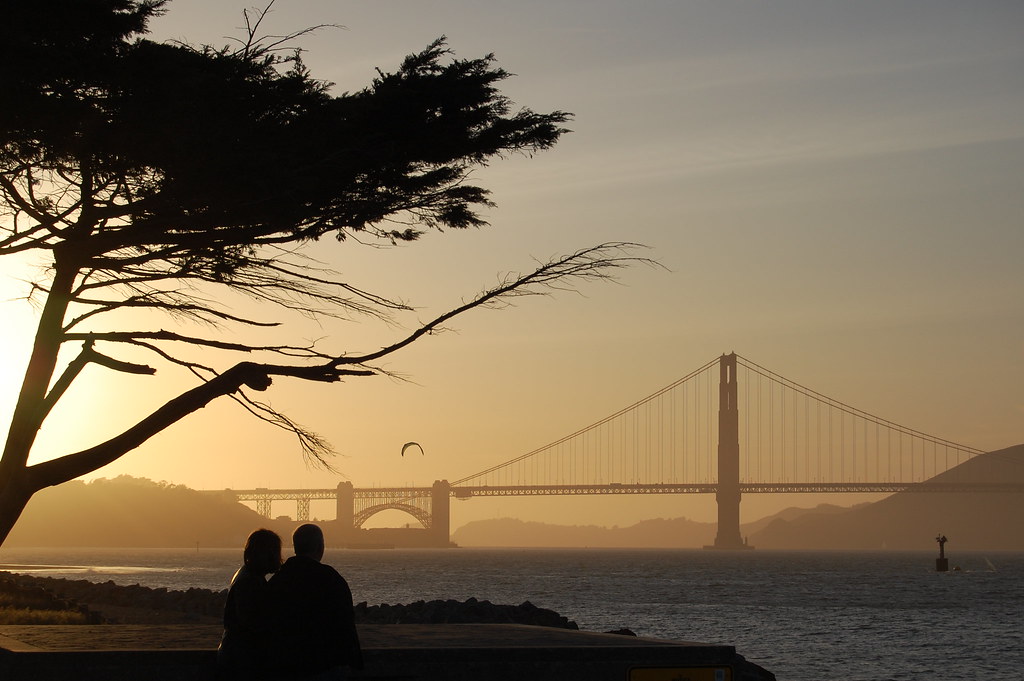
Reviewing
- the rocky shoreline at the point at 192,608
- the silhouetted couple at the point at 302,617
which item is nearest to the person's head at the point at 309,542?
the silhouetted couple at the point at 302,617

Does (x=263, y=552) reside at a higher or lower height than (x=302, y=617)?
higher

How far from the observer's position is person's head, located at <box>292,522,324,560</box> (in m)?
6.21

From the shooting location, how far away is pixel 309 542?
6207mm

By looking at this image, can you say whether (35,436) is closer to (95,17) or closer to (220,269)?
(220,269)

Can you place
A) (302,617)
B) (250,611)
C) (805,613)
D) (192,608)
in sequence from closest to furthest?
(302,617) → (250,611) → (192,608) → (805,613)

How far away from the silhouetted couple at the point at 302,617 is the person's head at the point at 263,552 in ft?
0.07

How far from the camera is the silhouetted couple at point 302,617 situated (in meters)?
6.15

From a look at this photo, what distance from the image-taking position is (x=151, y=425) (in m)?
11.6

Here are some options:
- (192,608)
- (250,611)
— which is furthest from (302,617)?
(192,608)

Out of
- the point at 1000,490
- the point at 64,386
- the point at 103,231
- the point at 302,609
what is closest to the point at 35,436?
the point at 64,386

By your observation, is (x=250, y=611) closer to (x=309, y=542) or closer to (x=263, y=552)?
(x=263, y=552)

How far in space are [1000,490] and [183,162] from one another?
121 meters

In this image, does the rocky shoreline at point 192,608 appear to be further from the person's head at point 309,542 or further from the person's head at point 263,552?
the person's head at point 309,542

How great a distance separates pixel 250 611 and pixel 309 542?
48 cm
